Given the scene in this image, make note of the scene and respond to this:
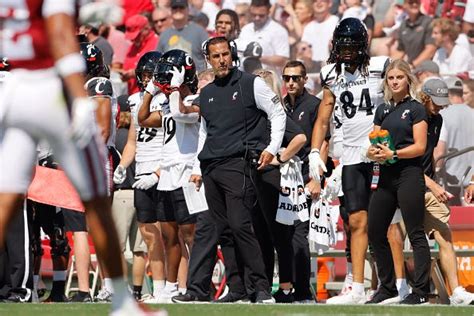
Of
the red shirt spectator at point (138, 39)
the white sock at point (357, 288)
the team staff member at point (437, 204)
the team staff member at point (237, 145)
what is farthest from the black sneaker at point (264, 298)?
the red shirt spectator at point (138, 39)

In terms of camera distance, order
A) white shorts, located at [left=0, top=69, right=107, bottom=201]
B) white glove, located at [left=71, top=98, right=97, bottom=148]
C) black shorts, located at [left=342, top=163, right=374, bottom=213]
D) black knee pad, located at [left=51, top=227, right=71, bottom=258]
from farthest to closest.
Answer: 1. black knee pad, located at [left=51, top=227, right=71, bottom=258]
2. black shorts, located at [left=342, top=163, right=374, bottom=213]
3. white shorts, located at [left=0, top=69, right=107, bottom=201]
4. white glove, located at [left=71, top=98, right=97, bottom=148]

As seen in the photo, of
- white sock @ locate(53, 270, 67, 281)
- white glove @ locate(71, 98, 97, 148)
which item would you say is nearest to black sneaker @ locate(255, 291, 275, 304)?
white sock @ locate(53, 270, 67, 281)

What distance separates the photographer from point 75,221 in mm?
11781

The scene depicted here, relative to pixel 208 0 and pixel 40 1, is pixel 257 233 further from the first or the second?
pixel 208 0

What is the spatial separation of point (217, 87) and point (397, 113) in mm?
1539

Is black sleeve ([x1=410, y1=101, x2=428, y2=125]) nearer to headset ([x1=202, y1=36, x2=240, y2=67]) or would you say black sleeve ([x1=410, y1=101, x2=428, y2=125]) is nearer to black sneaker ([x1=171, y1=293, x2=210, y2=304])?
headset ([x1=202, y1=36, x2=240, y2=67])

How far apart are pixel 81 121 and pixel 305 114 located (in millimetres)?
6155

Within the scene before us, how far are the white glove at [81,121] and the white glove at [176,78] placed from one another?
217 inches

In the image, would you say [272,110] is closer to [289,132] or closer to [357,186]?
[289,132]

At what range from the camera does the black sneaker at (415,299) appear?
10.6m

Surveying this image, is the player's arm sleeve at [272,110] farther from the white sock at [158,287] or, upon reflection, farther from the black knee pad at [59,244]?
the black knee pad at [59,244]

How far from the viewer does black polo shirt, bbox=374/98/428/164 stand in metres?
10.8

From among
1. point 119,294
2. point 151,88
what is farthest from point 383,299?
point 119,294

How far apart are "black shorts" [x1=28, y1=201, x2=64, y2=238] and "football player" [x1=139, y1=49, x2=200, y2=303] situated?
94 centimetres
